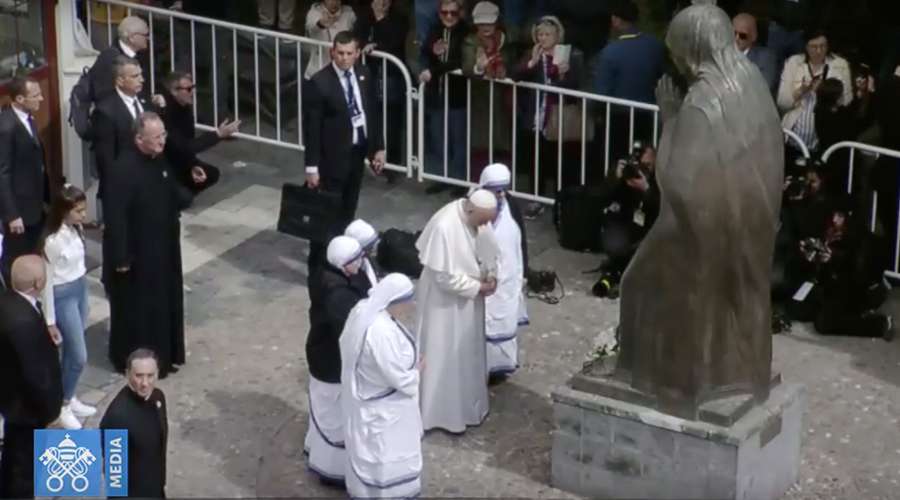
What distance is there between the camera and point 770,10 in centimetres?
1848

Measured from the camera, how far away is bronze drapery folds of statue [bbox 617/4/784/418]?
12.4m

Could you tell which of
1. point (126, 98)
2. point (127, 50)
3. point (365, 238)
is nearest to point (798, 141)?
point (365, 238)

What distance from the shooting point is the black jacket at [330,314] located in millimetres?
13414

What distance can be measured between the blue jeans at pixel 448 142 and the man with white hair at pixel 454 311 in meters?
3.75

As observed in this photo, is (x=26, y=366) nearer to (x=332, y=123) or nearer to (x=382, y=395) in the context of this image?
(x=382, y=395)

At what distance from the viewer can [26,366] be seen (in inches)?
510

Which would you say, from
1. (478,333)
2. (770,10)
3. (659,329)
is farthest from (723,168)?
(770,10)

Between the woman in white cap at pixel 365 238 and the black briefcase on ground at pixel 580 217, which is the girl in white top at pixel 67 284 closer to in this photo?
the woman in white cap at pixel 365 238

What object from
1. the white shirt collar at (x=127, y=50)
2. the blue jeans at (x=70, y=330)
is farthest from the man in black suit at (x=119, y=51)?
the blue jeans at (x=70, y=330)

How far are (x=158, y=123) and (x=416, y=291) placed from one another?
6.54 feet

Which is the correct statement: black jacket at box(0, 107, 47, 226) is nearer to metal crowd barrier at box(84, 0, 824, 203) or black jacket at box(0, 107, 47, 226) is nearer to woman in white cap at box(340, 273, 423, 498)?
metal crowd barrier at box(84, 0, 824, 203)

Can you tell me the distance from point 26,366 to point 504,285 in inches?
132

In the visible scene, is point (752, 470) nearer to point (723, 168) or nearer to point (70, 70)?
point (723, 168)

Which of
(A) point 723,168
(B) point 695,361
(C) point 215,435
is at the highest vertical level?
(A) point 723,168
